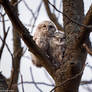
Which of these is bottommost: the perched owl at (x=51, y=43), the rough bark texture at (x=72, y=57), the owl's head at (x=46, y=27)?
the rough bark texture at (x=72, y=57)

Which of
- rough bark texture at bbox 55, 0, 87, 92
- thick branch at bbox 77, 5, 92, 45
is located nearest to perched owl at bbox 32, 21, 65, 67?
rough bark texture at bbox 55, 0, 87, 92

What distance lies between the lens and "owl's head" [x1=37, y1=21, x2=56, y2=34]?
3137mm

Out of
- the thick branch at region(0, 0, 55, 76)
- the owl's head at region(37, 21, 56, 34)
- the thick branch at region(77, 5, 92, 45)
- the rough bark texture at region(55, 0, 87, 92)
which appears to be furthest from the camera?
the owl's head at region(37, 21, 56, 34)

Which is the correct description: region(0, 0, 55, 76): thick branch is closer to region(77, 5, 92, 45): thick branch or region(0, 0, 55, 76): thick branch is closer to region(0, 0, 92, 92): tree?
region(0, 0, 92, 92): tree

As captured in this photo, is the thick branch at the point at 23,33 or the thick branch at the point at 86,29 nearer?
the thick branch at the point at 23,33

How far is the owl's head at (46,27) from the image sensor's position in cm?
314

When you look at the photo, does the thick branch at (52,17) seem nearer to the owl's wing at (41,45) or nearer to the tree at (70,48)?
the owl's wing at (41,45)

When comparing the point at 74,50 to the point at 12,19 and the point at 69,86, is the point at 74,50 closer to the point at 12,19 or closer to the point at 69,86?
the point at 69,86

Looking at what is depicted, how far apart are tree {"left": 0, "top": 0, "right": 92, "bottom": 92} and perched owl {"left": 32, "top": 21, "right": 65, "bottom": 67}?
1.88 ft

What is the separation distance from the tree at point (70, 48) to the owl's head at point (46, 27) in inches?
39.8

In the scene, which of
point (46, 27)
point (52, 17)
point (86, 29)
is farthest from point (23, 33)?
point (46, 27)

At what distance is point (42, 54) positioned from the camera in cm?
173

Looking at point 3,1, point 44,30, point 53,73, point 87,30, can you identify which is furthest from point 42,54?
point 44,30

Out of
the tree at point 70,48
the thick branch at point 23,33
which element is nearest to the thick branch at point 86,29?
the tree at point 70,48
